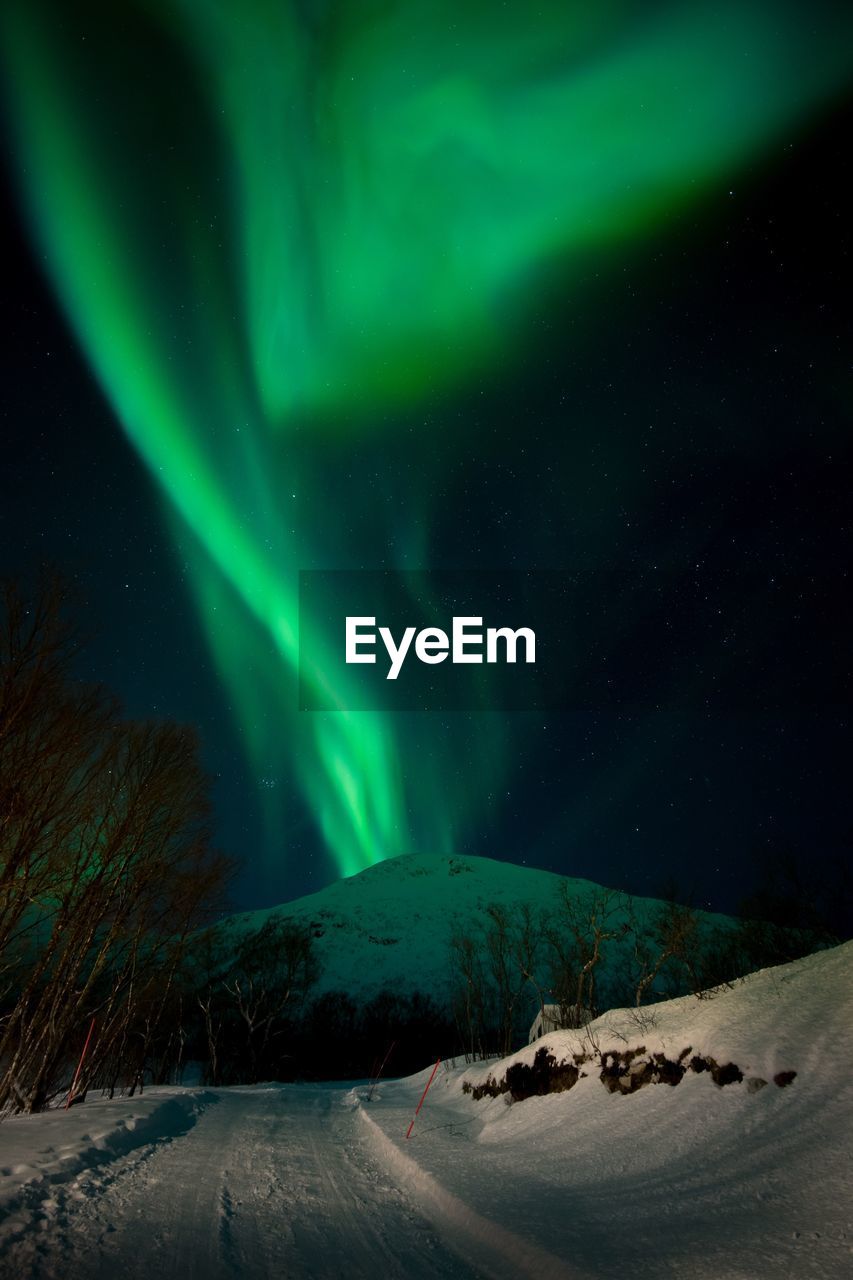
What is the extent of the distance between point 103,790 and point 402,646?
9.97m

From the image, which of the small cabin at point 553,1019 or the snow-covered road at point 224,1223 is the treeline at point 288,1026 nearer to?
the small cabin at point 553,1019

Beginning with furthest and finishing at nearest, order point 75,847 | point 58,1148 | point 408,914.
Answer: point 408,914, point 75,847, point 58,1148

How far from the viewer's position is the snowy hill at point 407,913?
321ft

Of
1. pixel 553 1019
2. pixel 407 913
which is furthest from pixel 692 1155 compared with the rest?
pixel 407 913

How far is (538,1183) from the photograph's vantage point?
7.81m

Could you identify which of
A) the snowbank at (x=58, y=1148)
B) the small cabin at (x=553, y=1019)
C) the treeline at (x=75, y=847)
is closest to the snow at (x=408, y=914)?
the small cabin at (x=553, y=1019)

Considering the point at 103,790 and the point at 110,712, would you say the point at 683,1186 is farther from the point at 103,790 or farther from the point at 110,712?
the point at 103,790

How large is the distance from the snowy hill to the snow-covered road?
3016 inches

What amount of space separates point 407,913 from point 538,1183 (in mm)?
127564

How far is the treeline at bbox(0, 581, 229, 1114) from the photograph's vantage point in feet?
35.3

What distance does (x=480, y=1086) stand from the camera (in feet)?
53.9

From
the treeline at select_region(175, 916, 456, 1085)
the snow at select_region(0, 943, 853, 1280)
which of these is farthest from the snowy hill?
the snow at select_region(0, 943, 853, 1280)

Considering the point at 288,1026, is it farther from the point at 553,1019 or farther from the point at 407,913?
the point at 407,913

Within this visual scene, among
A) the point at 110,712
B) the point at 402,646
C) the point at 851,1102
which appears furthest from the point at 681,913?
the point at 110,712
